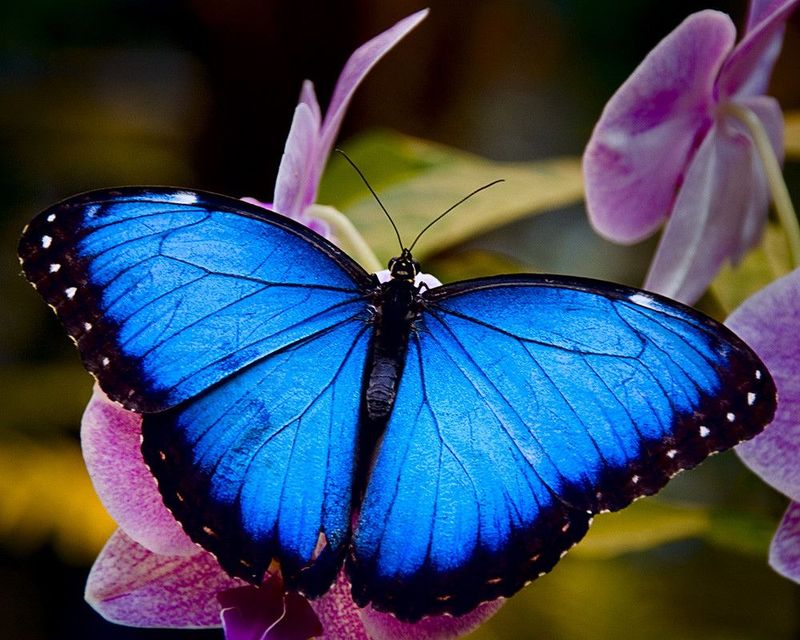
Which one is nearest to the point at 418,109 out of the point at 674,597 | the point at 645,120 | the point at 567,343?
the point at 674,597

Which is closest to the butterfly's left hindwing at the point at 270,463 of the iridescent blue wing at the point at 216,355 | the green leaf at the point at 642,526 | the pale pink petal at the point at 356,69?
the iridescent blue wing at the point at 216,355

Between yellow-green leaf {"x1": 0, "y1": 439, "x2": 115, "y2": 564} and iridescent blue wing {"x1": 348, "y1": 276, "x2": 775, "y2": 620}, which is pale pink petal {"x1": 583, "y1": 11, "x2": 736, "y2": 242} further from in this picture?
yellow-green leaf {"x1": 0, "y1": 439, "x2": 115, "y2": 564}

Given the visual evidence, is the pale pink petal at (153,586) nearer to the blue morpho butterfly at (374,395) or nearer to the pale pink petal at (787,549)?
the blue morpho butterfly at (374,395)

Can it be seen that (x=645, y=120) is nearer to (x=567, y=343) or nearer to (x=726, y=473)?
(x=567, y=343)

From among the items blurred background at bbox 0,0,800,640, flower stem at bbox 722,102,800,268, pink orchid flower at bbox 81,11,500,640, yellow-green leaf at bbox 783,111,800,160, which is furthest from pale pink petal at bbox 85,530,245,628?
blurred background at bbox 0,0,800,640

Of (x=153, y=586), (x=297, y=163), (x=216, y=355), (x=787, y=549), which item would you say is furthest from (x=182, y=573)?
(x=787, y=549)
